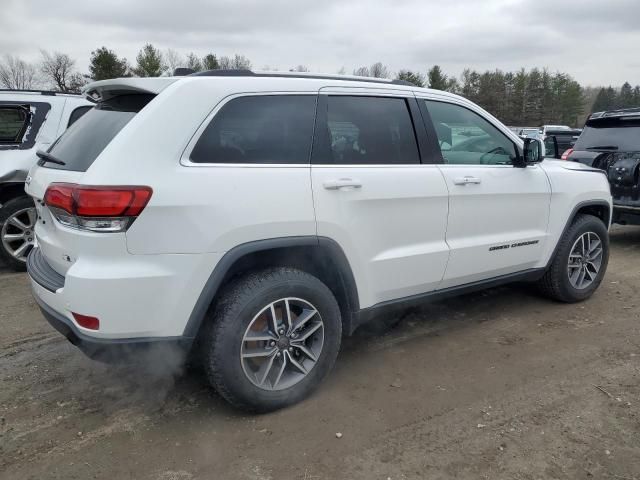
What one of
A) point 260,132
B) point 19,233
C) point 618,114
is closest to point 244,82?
point 260,132

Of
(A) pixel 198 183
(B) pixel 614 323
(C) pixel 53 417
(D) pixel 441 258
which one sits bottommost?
(B) pixel 614 323

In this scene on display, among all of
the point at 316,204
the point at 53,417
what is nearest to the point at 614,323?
the point at 316,204

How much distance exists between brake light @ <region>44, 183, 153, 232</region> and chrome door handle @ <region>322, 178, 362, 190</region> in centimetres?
99

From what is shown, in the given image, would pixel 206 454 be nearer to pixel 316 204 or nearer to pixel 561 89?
pixel 316 204

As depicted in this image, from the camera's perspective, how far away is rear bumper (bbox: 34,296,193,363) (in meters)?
2.45

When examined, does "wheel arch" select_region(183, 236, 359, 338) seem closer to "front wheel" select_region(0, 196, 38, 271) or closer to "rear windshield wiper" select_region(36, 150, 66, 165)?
"rear windshield wiper" select_region(36, 150, 66, 165)

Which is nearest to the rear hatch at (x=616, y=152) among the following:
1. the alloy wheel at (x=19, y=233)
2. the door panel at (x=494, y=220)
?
the door panel at (x=494, y=220)

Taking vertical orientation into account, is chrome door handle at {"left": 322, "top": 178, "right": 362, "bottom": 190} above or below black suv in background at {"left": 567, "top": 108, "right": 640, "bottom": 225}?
above

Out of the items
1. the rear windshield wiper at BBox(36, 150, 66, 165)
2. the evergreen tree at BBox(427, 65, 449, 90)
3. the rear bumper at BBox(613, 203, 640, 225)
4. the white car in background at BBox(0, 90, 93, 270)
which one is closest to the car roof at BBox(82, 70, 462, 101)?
the rear windshield wiper at BBox(36, 150, 66, 165)

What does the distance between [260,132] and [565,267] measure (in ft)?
10.1

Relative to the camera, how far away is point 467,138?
386 cm

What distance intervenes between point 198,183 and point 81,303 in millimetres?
789

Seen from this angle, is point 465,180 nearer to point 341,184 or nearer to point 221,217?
point 341,184

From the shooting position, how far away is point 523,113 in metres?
63.8
